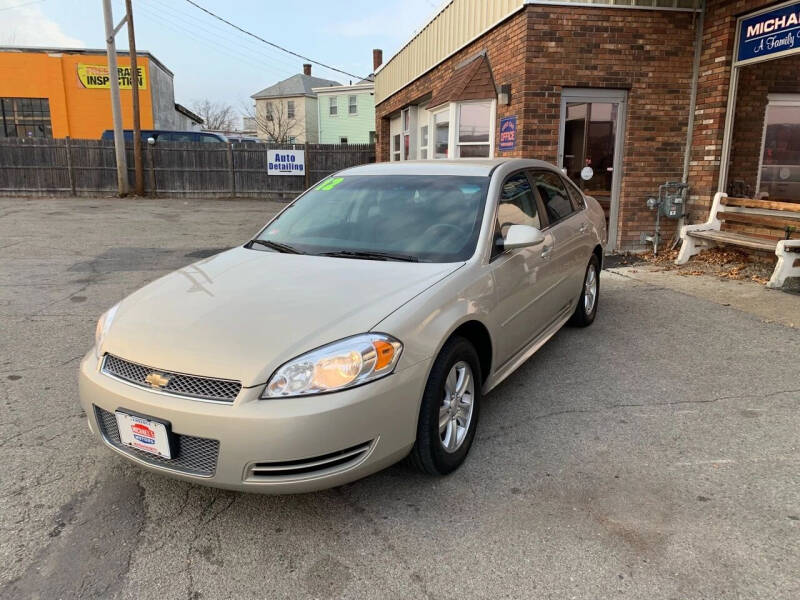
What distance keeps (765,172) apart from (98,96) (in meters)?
27.7

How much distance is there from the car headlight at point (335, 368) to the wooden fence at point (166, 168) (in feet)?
68.6

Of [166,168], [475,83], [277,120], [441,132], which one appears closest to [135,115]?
[166,168]

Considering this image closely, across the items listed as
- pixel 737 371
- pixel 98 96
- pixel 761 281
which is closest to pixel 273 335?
pixel 737 371

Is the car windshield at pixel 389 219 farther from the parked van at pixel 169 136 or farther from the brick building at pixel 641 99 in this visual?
the parked van at pixel 169 136

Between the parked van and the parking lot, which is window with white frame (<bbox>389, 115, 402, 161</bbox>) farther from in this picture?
the parking lot

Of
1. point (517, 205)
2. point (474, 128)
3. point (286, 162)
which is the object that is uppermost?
point (474, 128)

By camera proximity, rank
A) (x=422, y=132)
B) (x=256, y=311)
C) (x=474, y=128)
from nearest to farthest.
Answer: (x=256, y=311)
(x=474, y=128)
(x=422, y=132)

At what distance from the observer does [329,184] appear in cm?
448

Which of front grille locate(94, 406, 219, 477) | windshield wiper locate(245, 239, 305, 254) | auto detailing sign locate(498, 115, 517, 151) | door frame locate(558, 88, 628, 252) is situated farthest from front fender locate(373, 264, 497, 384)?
door frame locate(558, 88, 628, 252)

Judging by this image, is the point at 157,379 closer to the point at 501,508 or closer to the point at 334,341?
the point at 334,341

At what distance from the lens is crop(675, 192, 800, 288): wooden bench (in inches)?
271

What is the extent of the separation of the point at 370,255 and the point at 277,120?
176ft

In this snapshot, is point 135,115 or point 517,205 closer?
point 517,205

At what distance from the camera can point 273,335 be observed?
102 inches
